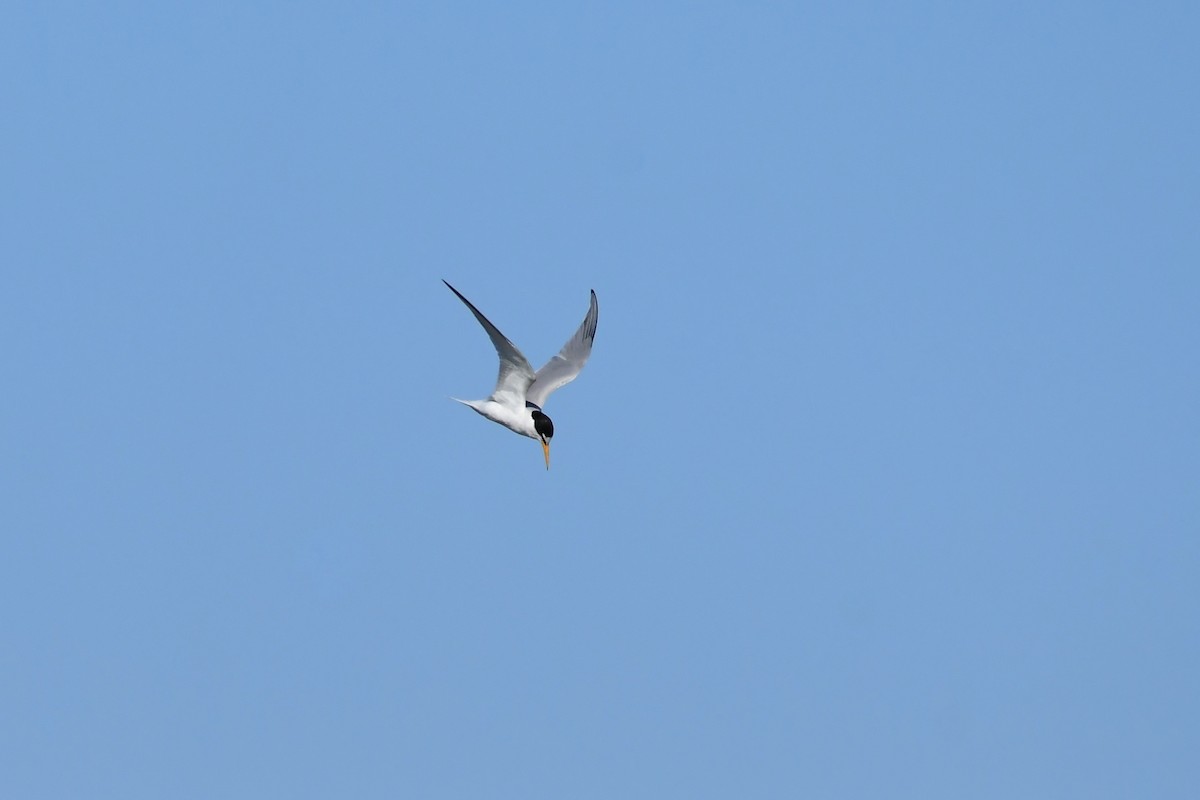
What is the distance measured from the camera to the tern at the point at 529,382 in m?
28.2

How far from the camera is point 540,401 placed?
30453mm

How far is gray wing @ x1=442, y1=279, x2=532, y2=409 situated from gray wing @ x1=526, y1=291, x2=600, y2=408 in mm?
1139

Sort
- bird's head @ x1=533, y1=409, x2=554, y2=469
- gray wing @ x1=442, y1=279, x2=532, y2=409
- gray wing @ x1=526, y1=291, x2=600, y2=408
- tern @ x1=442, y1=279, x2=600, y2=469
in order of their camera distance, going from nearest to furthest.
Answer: gray wing @ x1=442, y1=279, x2=532, y2=409, tern @ x1=442, y1=279, x2=600, y2=469, bird's head @ x1=533, y1=409, x2=554, y2=469, gray wing @ x1=526, y1=291, x2=600, y2=408

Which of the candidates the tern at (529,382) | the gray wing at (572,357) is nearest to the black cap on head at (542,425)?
the tern at (529,382)

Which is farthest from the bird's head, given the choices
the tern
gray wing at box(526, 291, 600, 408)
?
gray wing at box(526, 291, 600, 408)

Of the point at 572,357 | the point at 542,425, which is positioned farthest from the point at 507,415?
the point at 572,357

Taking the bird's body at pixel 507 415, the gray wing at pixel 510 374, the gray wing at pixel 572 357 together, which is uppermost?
the gray wing at pixel 572 357

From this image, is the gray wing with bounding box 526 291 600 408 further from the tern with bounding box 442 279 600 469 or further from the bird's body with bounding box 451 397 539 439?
the bird's body with bounding box 451 397 539 439

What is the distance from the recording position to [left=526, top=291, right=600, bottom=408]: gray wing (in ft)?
101

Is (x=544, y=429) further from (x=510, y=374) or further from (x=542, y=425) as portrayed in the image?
(x=510, y=374)

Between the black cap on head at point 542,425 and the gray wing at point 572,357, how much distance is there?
1.54 m

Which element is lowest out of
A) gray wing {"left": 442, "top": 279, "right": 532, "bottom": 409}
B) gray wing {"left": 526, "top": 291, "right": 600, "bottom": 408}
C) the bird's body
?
the bird's body

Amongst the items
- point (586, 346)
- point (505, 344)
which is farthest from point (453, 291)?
point (586, 346)

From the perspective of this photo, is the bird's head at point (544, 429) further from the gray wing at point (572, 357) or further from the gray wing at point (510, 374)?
the gray wing at point (572, 357)
